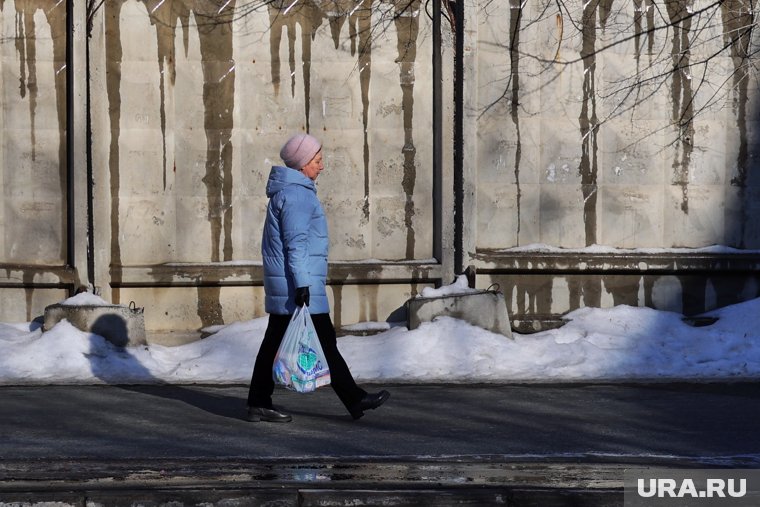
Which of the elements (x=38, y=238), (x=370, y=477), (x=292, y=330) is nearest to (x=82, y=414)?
(x=292, y=330)

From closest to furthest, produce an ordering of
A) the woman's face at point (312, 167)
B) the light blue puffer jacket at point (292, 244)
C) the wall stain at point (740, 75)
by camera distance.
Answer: the light blue puffer jacket at point (292, 244) → the woman's face at point (312, 167) → the wall stain at point (740, 75)

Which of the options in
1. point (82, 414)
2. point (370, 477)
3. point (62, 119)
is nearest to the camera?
point (370, 477)

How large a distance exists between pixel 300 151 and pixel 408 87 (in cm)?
417

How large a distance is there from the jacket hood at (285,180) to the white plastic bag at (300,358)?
80 centimetres

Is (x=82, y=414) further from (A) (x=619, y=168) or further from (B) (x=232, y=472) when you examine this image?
(A) (x=619, y=168)

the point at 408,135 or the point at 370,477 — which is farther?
the point at 408,135

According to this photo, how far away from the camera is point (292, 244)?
7.37m

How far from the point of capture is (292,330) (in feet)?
24.0

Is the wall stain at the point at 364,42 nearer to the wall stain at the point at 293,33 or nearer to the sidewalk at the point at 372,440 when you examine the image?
the wall stain at the point at 293,33

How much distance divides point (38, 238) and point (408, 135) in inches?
147

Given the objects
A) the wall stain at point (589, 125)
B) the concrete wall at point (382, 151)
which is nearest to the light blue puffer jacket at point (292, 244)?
the concrete wall at point (382, 151)

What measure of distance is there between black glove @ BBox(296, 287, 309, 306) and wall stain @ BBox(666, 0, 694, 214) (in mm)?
5786

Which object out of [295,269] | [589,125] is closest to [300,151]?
[295,269]

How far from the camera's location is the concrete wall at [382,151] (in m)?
11.3
